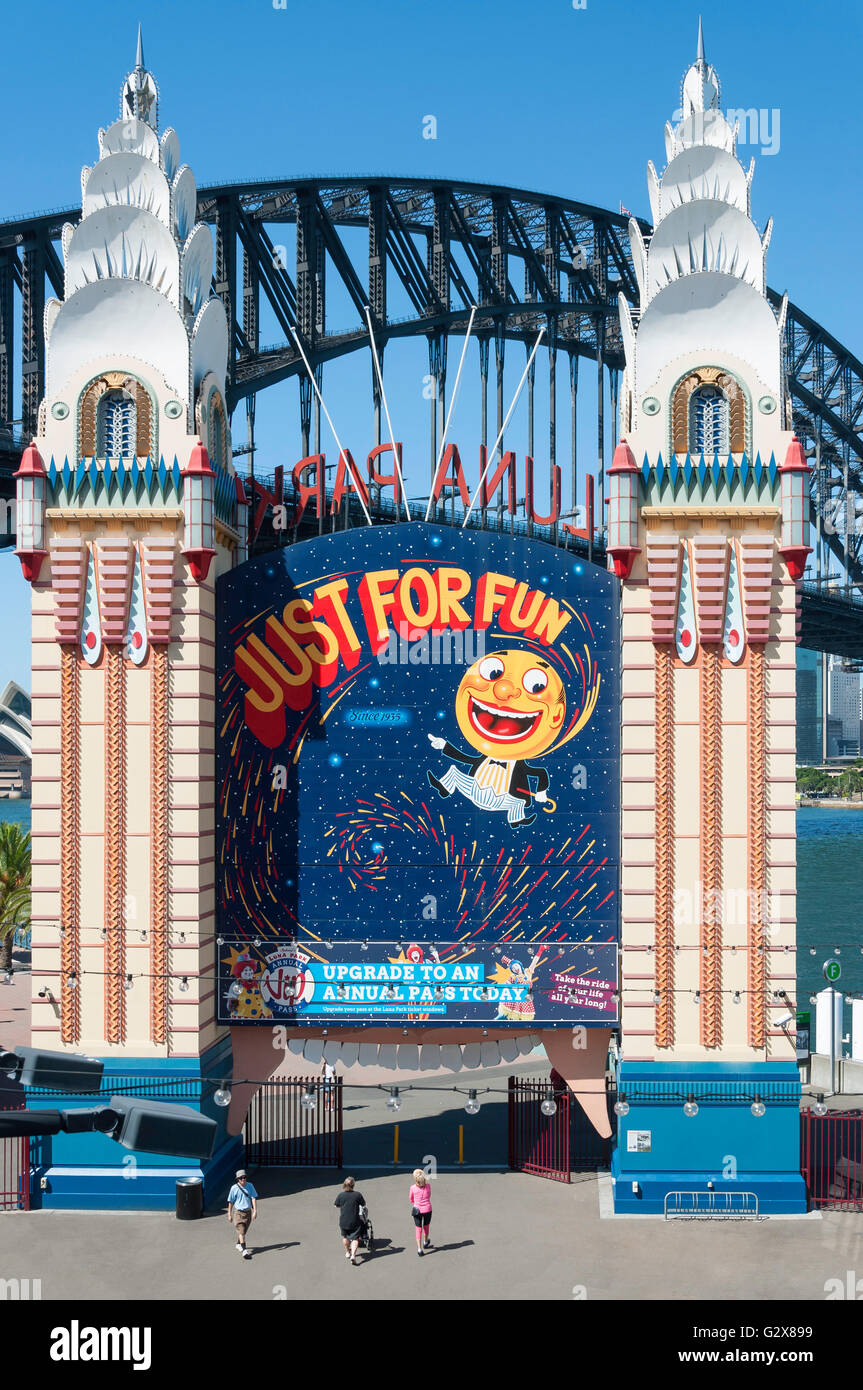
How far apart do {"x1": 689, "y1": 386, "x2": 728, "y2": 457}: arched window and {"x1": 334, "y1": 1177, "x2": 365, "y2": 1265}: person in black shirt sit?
1435 centimetres

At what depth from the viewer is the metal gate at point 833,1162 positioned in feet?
86.1

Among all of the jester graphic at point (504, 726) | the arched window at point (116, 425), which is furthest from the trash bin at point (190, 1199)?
the arched window at point (116, 425)

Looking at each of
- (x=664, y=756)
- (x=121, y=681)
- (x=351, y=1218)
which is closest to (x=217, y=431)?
(x=121, y=681)

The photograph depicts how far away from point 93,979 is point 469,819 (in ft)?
24.8

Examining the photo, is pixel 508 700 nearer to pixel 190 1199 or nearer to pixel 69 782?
pixel 69 782

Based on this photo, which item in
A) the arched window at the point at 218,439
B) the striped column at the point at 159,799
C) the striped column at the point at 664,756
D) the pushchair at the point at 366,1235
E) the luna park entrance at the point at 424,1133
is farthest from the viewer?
the arched window at the point at 218,439

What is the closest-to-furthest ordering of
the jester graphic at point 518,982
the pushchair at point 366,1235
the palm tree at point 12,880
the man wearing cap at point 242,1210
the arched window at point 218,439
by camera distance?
the pushchair at point 366,1235
the man wearing cap at point 242,1210
the jester graphic at point 518,982
the arched window at point 218,439
the palm tree at point 12,880

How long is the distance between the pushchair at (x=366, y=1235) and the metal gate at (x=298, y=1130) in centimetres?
415

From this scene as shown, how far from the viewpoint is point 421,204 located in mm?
97062

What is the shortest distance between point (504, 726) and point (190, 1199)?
10166 millimetres

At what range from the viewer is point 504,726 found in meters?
27.6

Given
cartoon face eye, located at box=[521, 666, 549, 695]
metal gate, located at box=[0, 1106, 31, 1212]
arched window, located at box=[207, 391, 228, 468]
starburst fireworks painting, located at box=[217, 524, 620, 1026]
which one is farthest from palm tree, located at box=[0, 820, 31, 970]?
cartoon face eye, located at box=[521, 666, 549, 695]

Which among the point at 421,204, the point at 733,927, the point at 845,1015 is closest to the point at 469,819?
the point at 733,927

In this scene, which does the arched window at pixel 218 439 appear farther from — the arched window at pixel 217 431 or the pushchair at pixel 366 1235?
the pushchair at pixel 366 1235
